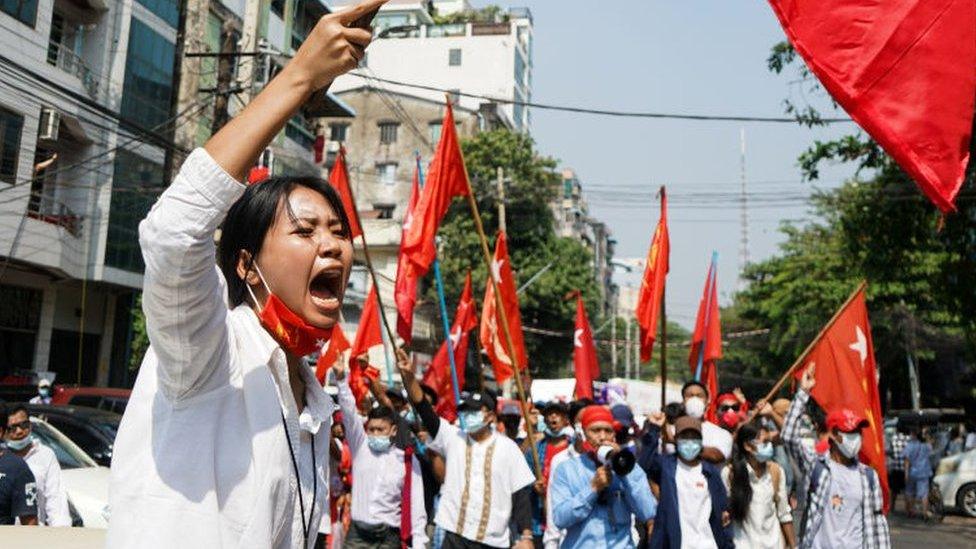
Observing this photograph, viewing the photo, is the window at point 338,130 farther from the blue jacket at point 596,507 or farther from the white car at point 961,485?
the blue jacket at point 596,507

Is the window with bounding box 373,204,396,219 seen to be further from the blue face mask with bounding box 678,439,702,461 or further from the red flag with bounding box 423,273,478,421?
the blue face mask with bounding box 678,439,702,461

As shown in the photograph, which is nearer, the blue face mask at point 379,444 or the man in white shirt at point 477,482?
the man in white shirt at point 477,482

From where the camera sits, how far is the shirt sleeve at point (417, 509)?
7723 millimetres

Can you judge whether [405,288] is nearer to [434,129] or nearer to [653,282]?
[653,282]

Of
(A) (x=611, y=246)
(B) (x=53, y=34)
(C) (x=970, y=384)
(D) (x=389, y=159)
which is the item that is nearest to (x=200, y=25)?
(B) (x=53, y=34)

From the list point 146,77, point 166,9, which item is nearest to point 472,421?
point 146,77

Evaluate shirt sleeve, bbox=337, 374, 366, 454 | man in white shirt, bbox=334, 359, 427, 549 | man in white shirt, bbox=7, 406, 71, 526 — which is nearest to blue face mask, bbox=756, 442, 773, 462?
man in white shirt, bbox=334, 359, 427, 549

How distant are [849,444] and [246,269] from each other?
21.7 feet

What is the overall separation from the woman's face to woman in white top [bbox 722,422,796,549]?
19.9 ft

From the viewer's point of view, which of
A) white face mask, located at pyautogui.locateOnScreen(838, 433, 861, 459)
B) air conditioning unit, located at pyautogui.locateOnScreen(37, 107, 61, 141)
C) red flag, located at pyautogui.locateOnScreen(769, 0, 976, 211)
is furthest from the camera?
air conditioning unit, located at pyautogui.locateOnScreen(37, 107, 61, 141)

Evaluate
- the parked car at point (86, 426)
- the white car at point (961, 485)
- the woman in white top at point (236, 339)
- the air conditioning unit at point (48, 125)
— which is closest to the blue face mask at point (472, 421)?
the parked car at point (86, 426)

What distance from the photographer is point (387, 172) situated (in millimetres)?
45531

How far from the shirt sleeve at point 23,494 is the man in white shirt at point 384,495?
7.44ft

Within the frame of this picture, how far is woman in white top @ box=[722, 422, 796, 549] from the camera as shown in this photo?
23.9 ft
